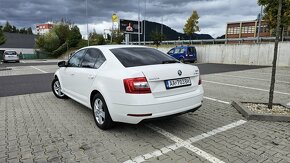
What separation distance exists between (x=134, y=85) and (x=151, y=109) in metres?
0.44

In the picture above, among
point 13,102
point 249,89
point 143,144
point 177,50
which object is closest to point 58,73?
point 13,102

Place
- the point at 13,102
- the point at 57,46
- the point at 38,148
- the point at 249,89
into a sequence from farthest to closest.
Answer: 1. the point at 57,46
2. the point at 249,89
3. the point at 13,102
4. the point at 38,148

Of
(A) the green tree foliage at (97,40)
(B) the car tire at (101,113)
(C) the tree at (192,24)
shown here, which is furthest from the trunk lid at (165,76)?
(A) the green tree foliage at (97,40)

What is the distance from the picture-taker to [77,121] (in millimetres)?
4387

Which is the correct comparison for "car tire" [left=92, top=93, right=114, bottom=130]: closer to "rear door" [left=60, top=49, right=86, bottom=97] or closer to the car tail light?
the car tail light

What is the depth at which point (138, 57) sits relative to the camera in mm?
3988

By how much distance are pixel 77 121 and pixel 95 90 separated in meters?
0.90

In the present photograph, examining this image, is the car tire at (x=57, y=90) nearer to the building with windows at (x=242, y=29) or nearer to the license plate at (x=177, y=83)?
the license plate at (x=177, y=83)

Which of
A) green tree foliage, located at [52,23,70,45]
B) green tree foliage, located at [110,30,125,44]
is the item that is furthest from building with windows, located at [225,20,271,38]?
green tree foliage, located at [52,23,70,45]

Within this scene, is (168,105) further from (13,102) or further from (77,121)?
(13,102)

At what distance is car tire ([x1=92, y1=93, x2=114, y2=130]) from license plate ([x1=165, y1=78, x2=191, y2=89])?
1.12m

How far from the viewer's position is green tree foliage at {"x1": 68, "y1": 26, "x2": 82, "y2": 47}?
46.8 meters

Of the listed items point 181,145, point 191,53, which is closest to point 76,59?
point 181,145

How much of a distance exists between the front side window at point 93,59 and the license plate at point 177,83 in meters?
1.33
